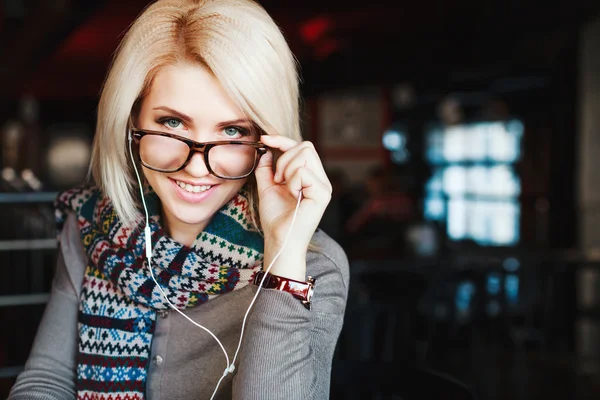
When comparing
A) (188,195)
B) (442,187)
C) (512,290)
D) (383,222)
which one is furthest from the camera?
(442,187)

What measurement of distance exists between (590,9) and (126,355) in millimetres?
3948

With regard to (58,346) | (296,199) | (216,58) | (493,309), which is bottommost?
(493,309)

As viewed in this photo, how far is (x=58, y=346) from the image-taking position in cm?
131

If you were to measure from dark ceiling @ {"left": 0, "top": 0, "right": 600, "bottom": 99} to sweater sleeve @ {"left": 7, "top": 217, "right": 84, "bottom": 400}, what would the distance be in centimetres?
252

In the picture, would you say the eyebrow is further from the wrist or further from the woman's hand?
the wrist

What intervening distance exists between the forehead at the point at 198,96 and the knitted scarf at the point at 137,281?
0.21 meters

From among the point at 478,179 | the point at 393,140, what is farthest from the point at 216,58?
the point at 393,140

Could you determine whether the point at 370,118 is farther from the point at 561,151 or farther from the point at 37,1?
the point at 37,1

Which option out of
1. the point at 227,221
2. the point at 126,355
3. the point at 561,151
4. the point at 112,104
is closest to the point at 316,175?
the point at 227,221

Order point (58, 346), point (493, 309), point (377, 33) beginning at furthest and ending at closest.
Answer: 1. point (377, 33)
2. point (493, 309)
3. point (58, 346)

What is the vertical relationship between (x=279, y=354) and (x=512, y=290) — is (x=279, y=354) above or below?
above

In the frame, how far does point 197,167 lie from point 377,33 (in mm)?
5301

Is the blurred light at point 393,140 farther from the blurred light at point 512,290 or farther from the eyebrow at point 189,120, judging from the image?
the eyebrow at point 189,120

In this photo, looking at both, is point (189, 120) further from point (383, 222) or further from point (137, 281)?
point (383, 222)
